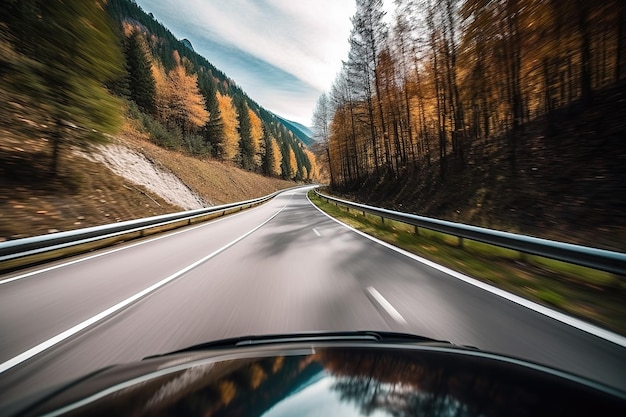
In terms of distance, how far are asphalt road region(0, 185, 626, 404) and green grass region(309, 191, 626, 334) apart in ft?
1.93

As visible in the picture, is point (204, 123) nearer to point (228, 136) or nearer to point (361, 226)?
point (228, 136)

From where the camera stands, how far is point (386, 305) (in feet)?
13.7

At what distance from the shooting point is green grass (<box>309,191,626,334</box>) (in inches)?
158

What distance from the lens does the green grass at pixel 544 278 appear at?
401 cm

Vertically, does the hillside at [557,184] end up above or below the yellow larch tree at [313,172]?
below

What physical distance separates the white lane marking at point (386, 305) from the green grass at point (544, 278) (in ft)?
7.06

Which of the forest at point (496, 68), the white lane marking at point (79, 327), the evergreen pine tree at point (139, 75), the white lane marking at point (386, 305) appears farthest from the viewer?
the evergreen pine tree at point (139, 75)

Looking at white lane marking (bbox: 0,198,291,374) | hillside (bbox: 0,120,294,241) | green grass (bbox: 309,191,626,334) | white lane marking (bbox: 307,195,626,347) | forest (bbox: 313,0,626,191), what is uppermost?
forest (bbox: 313,0,626,191)

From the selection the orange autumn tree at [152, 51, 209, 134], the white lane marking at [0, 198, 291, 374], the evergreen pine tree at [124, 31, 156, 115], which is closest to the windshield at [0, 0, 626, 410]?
the white lane marking at [0, 198, 291, 374]

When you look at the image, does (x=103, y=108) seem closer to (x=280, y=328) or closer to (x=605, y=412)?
(x=280, y=328)

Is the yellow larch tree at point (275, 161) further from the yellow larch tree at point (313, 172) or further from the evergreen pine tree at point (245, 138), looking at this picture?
the yellow larch tree at point (313, 172)

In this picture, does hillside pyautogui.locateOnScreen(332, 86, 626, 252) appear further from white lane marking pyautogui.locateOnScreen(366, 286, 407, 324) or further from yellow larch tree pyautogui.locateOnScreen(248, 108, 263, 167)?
yellow larch tree pyautogui.locateOnScreen(248, 108, 263, 167)

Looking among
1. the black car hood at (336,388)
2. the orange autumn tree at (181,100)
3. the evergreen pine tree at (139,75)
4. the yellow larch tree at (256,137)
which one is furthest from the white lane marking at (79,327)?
the yellow larch tree at (256,137)

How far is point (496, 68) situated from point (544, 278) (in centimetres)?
1618
